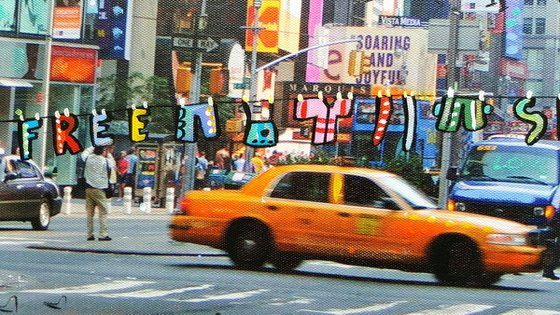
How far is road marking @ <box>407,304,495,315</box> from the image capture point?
15780mm

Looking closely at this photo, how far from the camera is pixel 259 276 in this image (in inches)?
774

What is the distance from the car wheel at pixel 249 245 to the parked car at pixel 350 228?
0.04 feet

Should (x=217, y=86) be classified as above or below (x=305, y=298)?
above

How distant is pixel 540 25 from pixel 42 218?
21.9 metres

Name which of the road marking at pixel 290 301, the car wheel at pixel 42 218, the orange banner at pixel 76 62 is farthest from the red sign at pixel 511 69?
the road marking at pixel 290 301

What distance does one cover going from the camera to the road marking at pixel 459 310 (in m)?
15.8

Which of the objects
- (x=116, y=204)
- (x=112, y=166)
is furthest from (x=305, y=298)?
(x=116, y=204)

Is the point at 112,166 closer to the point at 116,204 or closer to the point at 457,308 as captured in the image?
the point at 457,308

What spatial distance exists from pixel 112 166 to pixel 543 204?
22.7 feet

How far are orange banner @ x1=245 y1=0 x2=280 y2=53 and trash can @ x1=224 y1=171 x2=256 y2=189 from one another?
2.88 m

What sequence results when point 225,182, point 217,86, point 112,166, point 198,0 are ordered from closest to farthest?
point 217,86 < point 112,166 < point 198,0 < point 225,182

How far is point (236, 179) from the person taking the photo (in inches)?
1480

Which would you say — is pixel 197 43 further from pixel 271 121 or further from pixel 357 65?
pixel 357 65

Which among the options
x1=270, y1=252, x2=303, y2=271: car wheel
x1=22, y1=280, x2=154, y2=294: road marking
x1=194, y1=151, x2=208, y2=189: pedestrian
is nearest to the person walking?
x1=194, y1=151, x2=208, y2=189: pedestrian
